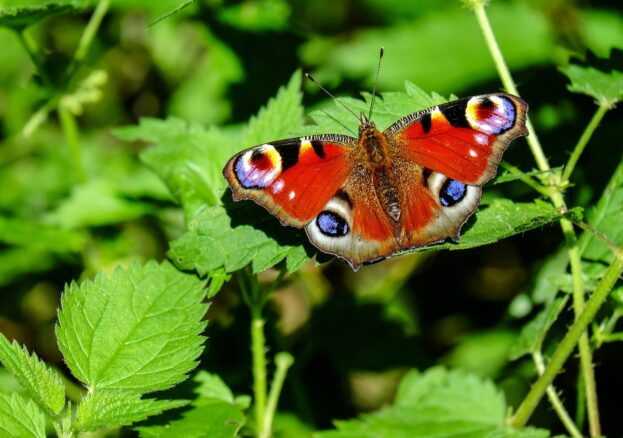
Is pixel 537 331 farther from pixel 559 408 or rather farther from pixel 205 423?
pixel 205 423

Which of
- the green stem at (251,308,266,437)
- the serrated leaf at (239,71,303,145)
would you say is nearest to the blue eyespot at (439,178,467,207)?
the serrated leaf at (239,71,303,145)

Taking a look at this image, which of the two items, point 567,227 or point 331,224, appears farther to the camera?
point 567,227

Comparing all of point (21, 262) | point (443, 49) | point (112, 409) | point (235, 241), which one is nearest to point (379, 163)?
point (235, 241)

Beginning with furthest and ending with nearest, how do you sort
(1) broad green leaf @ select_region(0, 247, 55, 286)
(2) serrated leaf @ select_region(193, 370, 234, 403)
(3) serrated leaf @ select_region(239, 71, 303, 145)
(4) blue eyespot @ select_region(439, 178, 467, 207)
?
(1) broad green leaf @ select_region(0, 247, 55, 286), (3) serrated leaf @ select_region(239, 71, 303, 145), (2) serrated leaf @ select_region(193, 370, 234, 403), (4) blue eyespot @ select_region(439, 178, 467, 207)

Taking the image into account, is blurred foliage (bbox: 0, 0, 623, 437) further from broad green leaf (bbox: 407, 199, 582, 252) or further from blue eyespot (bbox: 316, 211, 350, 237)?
blue eyespot (bbox: 316, 211, 350, 237)

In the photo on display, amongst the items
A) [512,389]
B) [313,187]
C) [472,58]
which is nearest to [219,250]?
[313,187]
